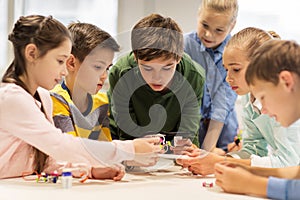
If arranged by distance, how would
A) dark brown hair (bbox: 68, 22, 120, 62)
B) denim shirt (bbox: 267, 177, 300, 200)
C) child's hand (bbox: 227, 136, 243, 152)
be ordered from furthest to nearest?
child's hand (bbox: 227, 136, 243, 152) → dark brown hair (bbox: 68, 22, 120, 62) → denim shirt (bbox: 267, 177, 300, 200)

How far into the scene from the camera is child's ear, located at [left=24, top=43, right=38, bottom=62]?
105 cm

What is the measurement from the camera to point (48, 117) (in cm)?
111

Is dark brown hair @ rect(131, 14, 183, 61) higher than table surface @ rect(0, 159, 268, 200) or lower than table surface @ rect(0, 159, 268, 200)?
higher

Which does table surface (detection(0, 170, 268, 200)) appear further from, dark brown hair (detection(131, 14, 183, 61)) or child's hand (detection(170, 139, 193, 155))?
dark brown hair (detection(131, 14, 183, 61))

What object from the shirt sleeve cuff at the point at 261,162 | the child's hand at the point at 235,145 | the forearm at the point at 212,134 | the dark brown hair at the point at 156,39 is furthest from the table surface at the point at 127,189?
the child's hand at the point at 235,145

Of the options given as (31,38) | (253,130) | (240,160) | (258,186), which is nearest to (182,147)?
(240,160)

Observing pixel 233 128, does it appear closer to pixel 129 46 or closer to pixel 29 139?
pixel 129 46

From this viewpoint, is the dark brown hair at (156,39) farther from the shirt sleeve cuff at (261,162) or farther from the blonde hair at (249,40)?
the shirt sleeve cuff at (261,162)

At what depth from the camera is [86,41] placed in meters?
1.30

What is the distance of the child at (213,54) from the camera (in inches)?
64.6

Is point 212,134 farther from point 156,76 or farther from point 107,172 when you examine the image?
point 107,172

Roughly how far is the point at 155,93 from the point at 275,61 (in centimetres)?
57

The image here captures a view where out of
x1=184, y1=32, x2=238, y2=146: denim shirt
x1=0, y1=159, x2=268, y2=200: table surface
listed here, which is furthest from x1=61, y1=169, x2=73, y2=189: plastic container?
x1=184, y1=32, x2=238, y2=146: denim shirt

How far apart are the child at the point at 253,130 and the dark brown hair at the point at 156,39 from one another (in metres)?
0.15
